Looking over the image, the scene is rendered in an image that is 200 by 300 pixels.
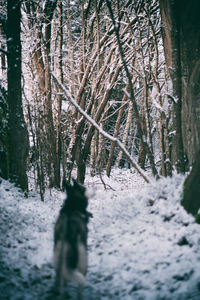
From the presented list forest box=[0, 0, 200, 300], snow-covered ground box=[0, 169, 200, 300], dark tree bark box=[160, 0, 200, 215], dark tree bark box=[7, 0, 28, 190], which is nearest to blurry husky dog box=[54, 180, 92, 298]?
forest box=[0, 0, 200, 300]

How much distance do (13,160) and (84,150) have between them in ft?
15.0

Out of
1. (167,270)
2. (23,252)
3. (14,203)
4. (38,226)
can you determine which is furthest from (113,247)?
(14,203)

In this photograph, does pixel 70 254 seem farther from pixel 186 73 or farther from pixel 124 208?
pixel 186 73

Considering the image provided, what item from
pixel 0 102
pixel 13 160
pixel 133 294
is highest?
pixel 0 102

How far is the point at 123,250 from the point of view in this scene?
13.5 ft

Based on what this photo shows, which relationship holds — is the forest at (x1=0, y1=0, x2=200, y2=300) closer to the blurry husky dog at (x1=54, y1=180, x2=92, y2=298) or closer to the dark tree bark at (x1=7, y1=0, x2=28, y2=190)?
the dark tree bark at (x1=7, y1=0, x2=28, y2=190)

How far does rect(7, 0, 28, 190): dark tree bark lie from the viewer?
23.5 feet

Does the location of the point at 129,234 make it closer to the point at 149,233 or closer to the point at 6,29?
the point at 149,233

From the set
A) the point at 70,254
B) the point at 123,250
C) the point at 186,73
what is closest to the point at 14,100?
the point at 186,73

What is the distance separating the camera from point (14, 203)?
6.14 metres

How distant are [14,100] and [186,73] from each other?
5.15 metres

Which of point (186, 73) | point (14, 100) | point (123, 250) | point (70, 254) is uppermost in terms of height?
point (186, 73)

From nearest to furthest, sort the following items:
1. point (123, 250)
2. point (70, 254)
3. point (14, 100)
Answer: point (70, 254) → point (123, 250) → point (14, 100)

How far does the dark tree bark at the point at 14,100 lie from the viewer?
23.5 feet
